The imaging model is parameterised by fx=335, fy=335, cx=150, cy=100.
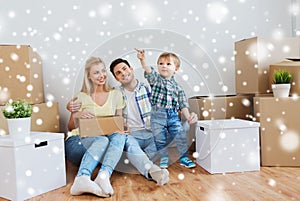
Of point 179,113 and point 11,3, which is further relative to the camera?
point 11,3

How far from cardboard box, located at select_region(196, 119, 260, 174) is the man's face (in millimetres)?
417

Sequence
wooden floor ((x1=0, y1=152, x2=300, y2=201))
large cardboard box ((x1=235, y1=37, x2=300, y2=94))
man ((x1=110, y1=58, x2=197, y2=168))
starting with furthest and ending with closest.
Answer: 1. large cardboard box ((x1=235, y1=37, x2=300, y2=94))
2. man ((x1=110, y1=58, x2=197, y2=168))
3. wooden floor ((x1=0, y1=152, x2=300, y2=201))

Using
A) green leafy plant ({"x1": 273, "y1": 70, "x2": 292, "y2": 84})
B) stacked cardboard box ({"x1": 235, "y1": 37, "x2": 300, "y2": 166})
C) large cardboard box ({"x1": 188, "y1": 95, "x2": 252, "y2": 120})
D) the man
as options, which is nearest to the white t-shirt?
the man

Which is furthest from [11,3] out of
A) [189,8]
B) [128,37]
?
[189,8]

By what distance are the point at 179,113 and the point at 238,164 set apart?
1.30 ft

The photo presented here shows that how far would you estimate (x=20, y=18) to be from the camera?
1.87m

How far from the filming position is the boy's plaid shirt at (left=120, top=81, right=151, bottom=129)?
159 cm

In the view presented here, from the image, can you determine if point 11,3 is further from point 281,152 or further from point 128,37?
point 281,152

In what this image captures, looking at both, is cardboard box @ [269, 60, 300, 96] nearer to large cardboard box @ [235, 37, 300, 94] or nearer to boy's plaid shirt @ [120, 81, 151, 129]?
large cardboard box @ [235, 37, 300, 94]

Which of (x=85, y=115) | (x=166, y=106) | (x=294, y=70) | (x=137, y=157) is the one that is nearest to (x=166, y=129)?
(x=166, y=106)

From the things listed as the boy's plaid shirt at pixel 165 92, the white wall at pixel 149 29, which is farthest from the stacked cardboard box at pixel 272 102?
the boy's plaid shirt at pixel 165 92

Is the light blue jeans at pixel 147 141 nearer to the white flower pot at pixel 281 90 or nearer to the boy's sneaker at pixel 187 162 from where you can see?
the boy's sneaker at pixel 187 162

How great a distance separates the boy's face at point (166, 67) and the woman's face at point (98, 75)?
0.27 metres

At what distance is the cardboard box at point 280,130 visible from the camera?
1531 mm
